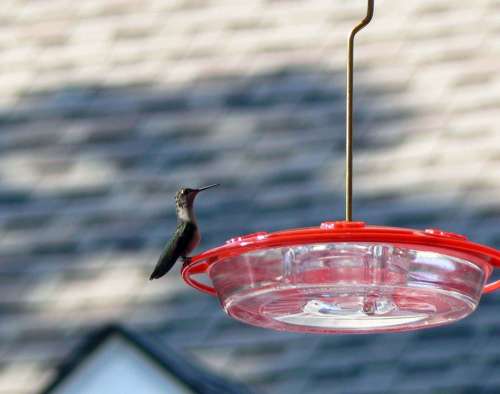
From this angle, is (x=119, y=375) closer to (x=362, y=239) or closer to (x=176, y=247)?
(x=176, y=247)

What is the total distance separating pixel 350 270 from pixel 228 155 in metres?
3.46

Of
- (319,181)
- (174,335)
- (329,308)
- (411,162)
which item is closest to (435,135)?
(411,162)

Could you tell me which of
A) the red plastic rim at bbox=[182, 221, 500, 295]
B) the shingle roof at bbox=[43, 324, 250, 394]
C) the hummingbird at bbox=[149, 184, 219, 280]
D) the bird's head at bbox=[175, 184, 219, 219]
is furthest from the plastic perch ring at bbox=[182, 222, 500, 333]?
the shingle roof at bbox=[43, 324, 250, 394]

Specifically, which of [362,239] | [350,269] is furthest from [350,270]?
[362,239]

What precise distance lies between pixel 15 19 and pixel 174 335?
1.95 m

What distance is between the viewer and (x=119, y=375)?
6.34 meters

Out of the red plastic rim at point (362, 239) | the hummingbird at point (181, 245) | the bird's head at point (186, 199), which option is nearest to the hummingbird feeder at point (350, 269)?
the red plastic rim at point (362, 239)

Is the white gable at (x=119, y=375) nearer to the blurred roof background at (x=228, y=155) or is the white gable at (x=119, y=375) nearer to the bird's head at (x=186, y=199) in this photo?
the blurred roof background at (x=228, y=155)

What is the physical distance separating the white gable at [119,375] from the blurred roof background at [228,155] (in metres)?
0.15

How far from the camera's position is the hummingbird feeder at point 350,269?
3.32 m

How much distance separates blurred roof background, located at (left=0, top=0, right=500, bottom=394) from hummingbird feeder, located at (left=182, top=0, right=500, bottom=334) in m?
2.64

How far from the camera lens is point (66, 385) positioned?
641 cm

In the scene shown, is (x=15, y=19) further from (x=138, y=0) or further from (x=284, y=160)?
(x=284, y=160)

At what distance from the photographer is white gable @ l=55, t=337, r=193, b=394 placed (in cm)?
626
